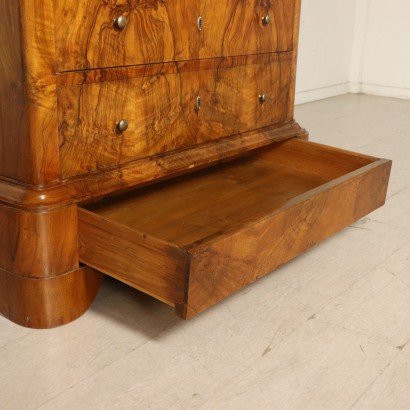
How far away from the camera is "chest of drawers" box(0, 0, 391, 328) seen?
1185 mm

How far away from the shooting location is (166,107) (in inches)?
58.9

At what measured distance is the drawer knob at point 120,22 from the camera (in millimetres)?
1304

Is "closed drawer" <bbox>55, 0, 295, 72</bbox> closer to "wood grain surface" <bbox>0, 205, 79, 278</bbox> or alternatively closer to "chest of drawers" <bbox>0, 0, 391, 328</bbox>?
"chest of drawers" <bbox>0, 0, 391, 328</bbox>

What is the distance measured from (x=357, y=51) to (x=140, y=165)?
2.93 meters

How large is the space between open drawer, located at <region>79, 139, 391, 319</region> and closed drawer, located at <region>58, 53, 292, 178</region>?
123 millimetres

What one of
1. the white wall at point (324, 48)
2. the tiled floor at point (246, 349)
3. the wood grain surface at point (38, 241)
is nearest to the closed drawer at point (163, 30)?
the wood grain surface at point (38, 241)

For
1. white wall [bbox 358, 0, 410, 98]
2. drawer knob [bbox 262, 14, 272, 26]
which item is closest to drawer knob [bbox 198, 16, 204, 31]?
drawer knob [bbox 262, 14, 272, 26]

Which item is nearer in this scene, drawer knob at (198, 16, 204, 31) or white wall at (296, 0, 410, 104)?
drawer knob at (198, 16, 204, 31)

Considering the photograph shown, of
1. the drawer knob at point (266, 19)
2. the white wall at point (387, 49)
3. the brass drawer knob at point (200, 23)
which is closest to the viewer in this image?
the brass drawer knob at point (200, 23)

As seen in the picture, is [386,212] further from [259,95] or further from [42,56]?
[42,56]

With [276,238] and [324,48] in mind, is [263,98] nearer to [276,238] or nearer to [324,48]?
[276,238]

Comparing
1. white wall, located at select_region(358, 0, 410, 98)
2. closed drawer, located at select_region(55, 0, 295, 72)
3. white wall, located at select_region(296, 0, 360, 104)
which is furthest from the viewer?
white wall, located at select_region(358, 0, 410, 98)

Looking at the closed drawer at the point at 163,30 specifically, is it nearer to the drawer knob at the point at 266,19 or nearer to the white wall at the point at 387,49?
the drawer knob at the point at 266,19

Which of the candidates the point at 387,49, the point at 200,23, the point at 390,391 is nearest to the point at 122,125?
the point at 200,23
